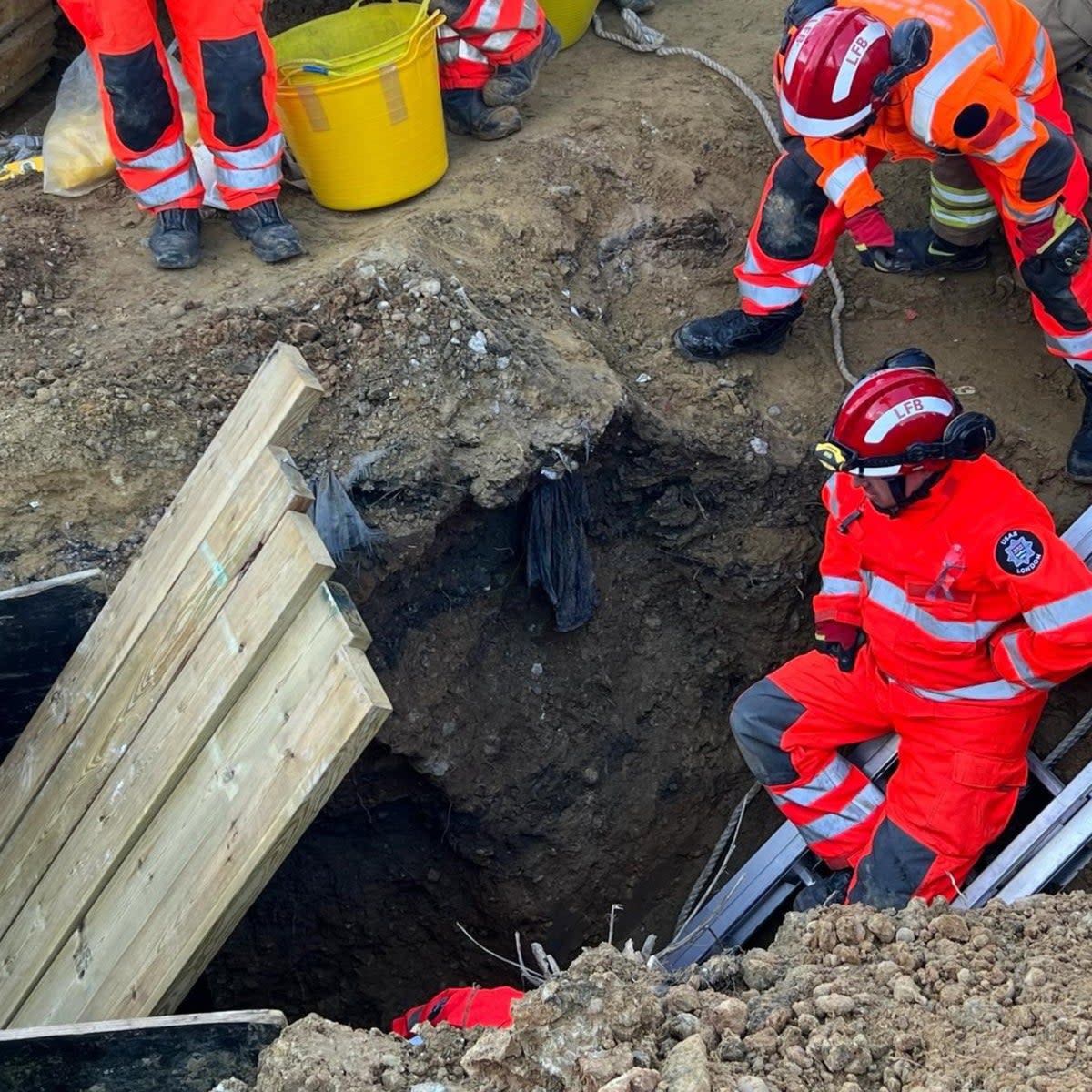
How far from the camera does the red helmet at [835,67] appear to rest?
3.69 meters

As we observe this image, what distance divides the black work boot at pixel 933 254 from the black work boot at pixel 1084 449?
2.29 ft

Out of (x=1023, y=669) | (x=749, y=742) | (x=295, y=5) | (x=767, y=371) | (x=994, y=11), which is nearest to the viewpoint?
(x=1023, y=669)

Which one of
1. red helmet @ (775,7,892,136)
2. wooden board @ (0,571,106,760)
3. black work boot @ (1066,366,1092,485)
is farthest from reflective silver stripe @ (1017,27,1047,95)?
Answer: wooden board @ (0,571,106,760)

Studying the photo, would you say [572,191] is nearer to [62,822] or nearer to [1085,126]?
[1085,126]

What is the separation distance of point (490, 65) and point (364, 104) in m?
0.76

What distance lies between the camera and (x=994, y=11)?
3855 mm

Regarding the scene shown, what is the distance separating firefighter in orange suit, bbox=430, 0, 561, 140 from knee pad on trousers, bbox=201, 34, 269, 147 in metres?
0.95

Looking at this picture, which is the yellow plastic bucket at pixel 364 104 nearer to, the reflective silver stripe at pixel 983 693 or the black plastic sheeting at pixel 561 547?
the black plastic sheeting at pixel 561 547

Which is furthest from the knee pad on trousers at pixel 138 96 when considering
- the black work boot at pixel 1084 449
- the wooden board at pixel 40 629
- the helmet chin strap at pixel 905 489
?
the black work boot at pixel 1084 449

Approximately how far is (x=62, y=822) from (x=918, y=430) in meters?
2.42

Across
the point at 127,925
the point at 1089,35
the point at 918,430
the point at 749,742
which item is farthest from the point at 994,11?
the point at 127,925

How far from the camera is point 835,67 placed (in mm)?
3703

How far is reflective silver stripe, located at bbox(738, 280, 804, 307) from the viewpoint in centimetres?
446

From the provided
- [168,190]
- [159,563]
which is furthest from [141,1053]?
[168,190]
